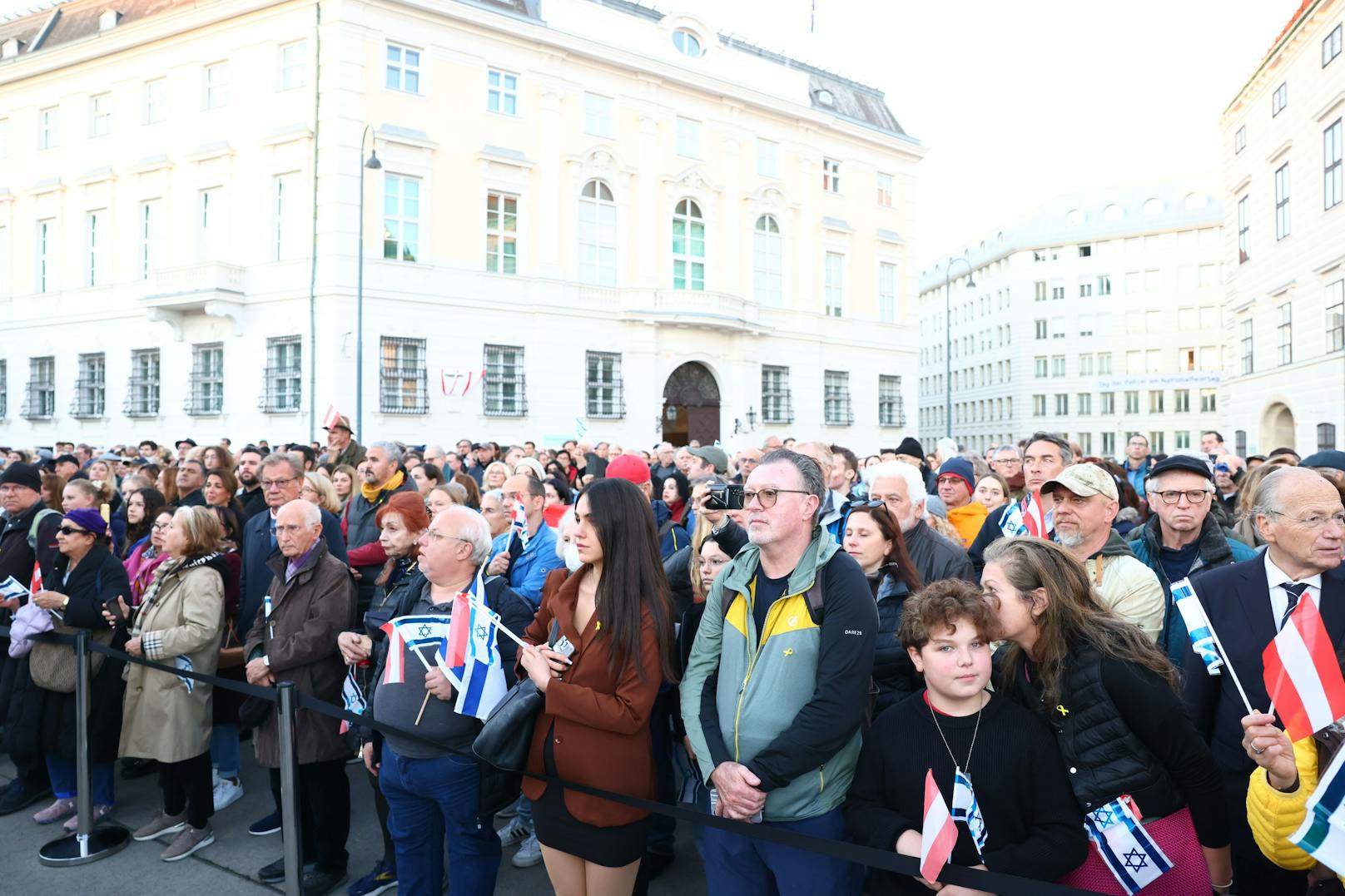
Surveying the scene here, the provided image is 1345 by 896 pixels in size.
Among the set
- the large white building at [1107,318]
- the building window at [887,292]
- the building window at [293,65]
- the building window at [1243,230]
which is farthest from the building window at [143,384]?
the large white building at [1107,318]

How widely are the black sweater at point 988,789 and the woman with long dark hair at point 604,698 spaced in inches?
37.1

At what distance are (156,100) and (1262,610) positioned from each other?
101 ft

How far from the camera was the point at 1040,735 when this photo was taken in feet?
10.1

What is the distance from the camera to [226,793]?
628cm

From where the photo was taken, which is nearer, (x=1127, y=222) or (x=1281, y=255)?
(x=1281, y=255)

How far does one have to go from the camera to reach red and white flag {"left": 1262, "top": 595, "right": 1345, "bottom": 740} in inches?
106

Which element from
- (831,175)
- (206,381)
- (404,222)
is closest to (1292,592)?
(404,222)

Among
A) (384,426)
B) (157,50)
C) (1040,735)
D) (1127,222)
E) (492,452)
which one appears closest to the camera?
(1040,735)

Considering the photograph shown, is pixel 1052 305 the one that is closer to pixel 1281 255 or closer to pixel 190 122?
pixel 1281 255

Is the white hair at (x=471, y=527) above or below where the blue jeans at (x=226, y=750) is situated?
above

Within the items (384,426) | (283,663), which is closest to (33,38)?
(384,426)

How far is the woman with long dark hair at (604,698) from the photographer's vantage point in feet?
12.0

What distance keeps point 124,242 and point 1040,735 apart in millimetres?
30315

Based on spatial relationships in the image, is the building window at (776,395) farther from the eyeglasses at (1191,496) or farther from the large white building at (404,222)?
the eyeglasses at (1191,496)
